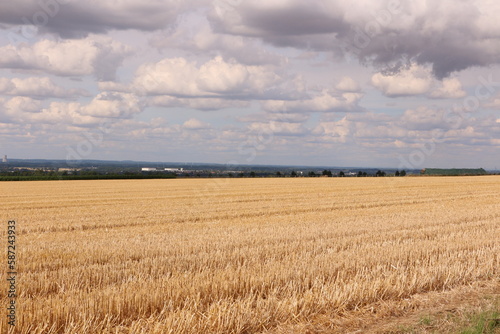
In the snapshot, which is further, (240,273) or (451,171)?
(451,171)

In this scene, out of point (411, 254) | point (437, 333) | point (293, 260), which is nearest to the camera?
point (437, 333)

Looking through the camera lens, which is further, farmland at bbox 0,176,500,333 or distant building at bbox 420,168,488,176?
distant building at bbox 420,168,488,176

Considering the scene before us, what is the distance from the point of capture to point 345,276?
30.6 ft

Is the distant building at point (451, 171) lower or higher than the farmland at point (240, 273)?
higher

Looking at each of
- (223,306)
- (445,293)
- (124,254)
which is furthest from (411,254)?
(124,254)

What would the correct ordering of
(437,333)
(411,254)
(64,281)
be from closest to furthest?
(437,333)
(64,281)
(411,254)

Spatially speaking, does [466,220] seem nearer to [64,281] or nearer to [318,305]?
[318,305]

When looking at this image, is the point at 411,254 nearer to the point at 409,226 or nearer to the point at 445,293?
the point at 445,293

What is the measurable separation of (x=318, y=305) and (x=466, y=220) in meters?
13.7

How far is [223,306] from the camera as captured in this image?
23.4 feet

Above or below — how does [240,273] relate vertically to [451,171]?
below

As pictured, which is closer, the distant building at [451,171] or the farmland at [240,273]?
the farmland at [240,273]

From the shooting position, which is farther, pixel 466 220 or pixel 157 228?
pixel 466 220

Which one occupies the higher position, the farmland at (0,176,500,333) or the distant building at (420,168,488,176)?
the distant building at (420,168,488,176)
